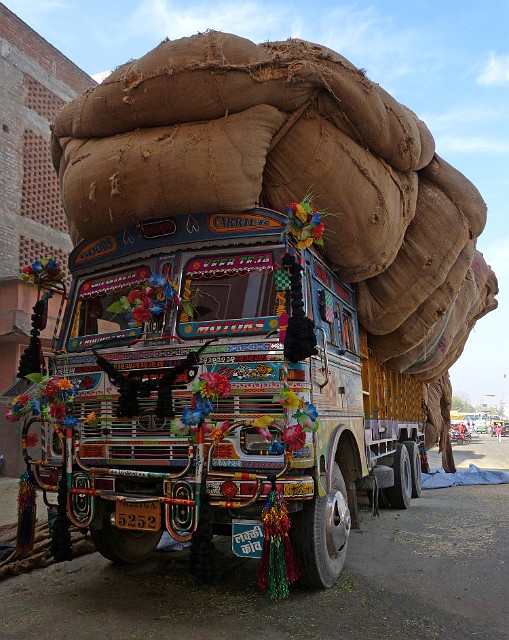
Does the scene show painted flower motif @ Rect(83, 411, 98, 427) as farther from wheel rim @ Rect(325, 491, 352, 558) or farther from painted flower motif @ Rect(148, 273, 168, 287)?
wheel rim @ Rect(325, 491, 352, 558)

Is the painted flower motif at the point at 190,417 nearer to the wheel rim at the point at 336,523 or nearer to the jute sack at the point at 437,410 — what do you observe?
the wheel rim at the point at 336,523

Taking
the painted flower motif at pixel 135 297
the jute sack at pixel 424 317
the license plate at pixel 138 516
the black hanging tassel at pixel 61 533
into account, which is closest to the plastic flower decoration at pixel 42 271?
the painted flower motif at pixel 135 297

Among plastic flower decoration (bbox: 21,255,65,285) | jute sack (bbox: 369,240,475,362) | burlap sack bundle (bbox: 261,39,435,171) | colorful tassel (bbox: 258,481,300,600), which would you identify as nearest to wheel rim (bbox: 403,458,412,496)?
jute sack (bbox: 369,240,475,362)

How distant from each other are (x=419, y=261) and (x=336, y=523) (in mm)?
3149

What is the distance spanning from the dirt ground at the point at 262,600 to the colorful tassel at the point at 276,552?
0.66 feet

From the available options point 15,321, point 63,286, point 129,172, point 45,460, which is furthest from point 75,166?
point 15,321

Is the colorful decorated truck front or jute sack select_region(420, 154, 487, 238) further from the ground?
jute sack select_region(420, 154, 487, 238)

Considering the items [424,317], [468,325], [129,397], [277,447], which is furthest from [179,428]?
[468,325]

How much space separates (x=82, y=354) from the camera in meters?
4.36

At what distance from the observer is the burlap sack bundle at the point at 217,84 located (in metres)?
4.16

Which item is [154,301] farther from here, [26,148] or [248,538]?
[26,148]

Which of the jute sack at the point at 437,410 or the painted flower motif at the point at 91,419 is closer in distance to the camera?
the painted flower motif at the point at 91,419

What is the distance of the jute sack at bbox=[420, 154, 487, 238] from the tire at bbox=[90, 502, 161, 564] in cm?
450

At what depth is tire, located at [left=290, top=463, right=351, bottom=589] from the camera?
12.4 feet
